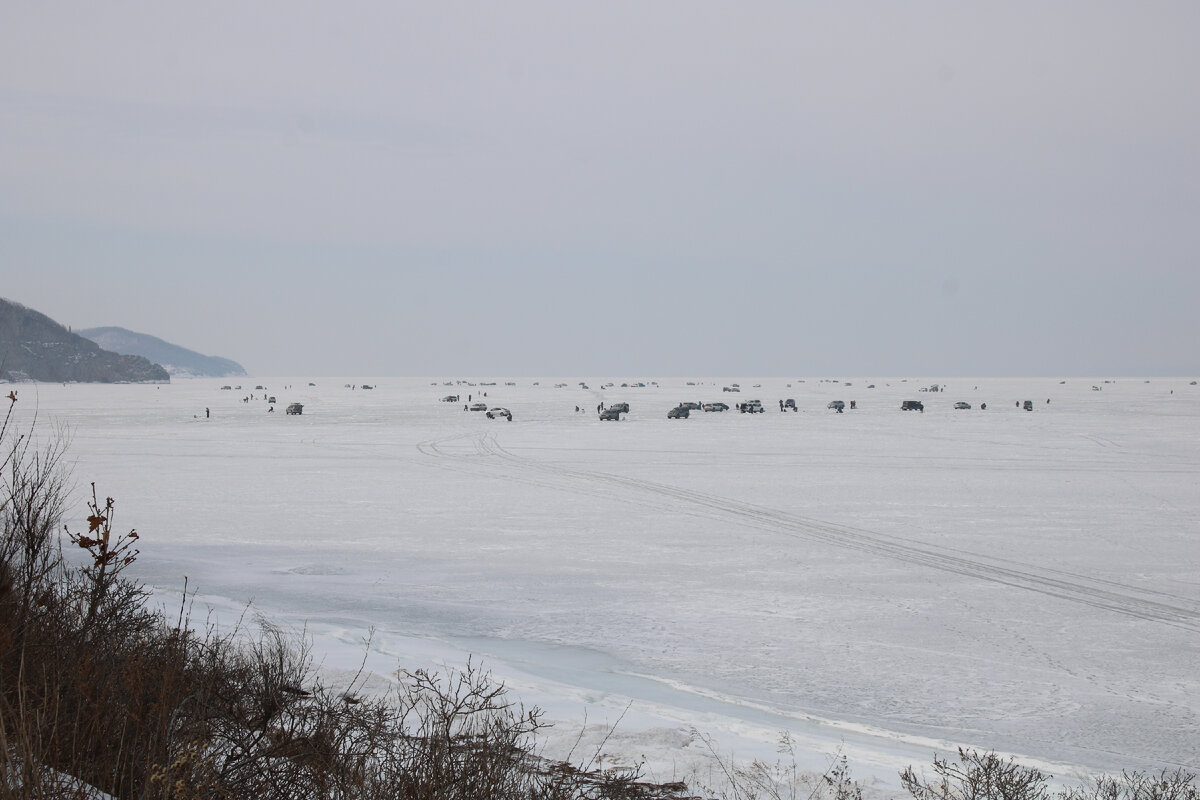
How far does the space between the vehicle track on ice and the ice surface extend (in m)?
0.10

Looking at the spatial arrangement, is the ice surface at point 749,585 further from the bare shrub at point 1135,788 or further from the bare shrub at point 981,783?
the bare shrub at point 981,783

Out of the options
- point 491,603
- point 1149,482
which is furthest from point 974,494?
point 491,603

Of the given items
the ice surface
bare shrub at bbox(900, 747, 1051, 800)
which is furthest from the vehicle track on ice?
bare shrub at bbox(900, 747, 1051, 800)

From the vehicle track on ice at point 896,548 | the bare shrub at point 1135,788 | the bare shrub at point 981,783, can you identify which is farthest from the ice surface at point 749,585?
the bare shrub at point 981,783

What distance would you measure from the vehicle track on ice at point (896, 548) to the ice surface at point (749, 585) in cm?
10

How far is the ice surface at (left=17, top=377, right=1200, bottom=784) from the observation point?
330 inches

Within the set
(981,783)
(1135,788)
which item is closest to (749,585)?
(1135,788)

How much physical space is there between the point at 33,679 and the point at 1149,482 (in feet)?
96.1

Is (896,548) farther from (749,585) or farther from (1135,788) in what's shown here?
(1135,788)

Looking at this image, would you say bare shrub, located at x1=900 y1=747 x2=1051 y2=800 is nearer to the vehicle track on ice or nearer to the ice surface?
the ice surface

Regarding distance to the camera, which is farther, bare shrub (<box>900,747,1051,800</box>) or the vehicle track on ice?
the vehicle track on ice

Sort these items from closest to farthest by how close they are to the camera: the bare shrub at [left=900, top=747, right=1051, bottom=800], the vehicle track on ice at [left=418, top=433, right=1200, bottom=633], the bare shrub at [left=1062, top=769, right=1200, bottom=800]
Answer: the bare shrub at [left=900, top=747, right=1051, bottom=800], the bare shrub at [left=1062, top=769, right=1200, bottom=800], the vehicle track on ice at [left=418, top=433, right=1200, bottom=633]

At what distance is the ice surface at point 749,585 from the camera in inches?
330

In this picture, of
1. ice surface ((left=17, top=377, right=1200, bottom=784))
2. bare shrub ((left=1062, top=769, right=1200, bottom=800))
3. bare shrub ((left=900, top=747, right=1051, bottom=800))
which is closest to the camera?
bare shrub ((left=900, top=747, right=1051, bottom=800))
